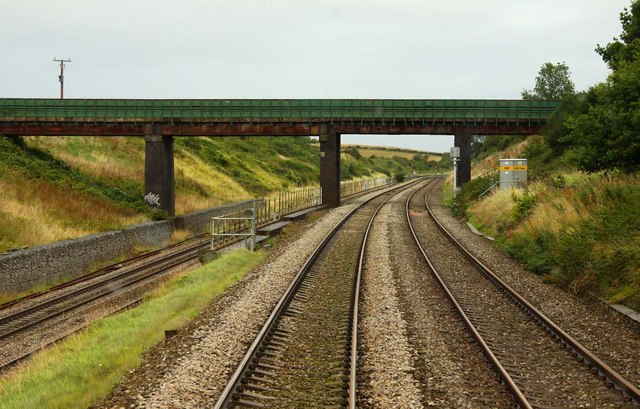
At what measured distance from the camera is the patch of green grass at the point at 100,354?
8.88m

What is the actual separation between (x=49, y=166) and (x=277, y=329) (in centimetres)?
3305

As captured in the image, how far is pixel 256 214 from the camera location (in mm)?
→ 40219

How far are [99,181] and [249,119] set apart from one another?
1136cm

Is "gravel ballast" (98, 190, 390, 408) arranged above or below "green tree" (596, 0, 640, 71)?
below

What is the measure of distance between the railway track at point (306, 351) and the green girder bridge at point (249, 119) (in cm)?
2514

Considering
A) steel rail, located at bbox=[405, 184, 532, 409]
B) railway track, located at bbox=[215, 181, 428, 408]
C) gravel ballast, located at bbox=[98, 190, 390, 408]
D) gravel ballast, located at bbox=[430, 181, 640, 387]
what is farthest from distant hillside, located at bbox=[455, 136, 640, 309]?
gravel ballast, located at bbox=[98, 190, 390, 408]

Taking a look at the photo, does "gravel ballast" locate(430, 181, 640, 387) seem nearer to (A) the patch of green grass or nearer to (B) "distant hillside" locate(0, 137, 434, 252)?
(A) the patch of green grass

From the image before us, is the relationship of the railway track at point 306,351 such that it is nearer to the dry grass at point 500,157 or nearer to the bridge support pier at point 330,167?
the bridge support pier at point 330,167

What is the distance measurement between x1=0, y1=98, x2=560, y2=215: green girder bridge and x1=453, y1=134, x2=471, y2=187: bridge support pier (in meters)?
0.07

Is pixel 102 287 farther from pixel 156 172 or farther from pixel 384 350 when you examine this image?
pixel 156 172

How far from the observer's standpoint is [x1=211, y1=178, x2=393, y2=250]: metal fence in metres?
27.1

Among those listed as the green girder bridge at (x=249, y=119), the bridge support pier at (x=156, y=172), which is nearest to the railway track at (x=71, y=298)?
the bridge support pier at (x=156, y=172)

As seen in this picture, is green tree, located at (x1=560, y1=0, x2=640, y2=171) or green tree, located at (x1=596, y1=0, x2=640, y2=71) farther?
green tree, located at (x1=596, y1=0, x2=640, y2=71)

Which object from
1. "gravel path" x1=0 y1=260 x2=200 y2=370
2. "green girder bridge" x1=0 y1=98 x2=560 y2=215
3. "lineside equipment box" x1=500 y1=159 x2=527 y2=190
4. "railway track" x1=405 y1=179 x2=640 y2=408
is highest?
"green girder bridge" x1=0 y1=98 x2=560 y2=215
